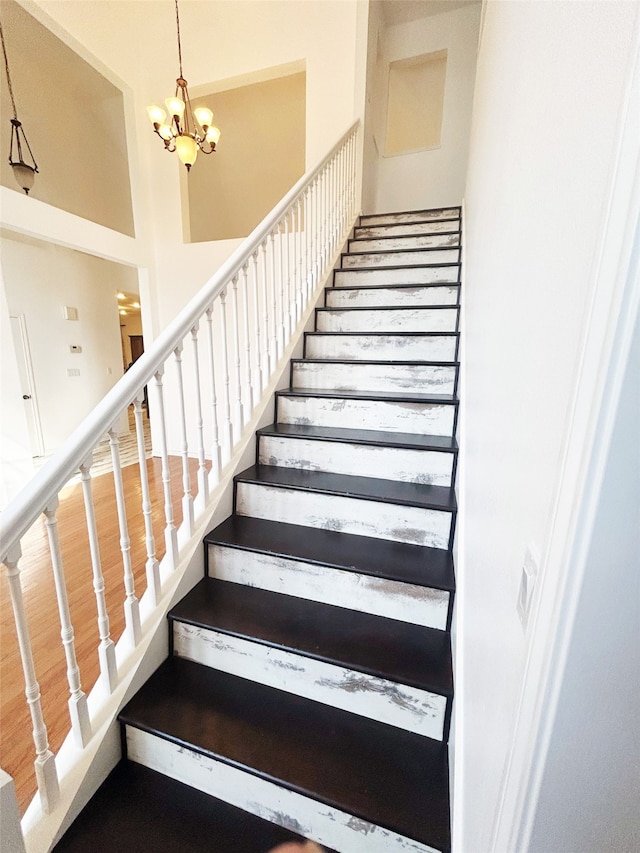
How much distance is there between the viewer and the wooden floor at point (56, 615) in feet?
4.01

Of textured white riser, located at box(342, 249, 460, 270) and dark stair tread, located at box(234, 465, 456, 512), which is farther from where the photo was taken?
textured white riser, located at box(342, 249, 460, 270)

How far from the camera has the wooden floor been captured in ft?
4.01

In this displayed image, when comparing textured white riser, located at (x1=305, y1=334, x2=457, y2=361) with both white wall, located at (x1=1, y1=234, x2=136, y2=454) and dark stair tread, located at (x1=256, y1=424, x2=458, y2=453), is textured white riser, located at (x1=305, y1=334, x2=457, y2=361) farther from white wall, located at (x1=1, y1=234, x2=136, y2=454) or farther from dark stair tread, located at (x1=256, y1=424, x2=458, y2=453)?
white wall, located at (x1=1, y1=234, x2=136, y2=454)

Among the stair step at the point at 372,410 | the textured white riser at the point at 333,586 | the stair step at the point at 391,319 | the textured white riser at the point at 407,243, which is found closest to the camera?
the textured white riser at the point at 333,586

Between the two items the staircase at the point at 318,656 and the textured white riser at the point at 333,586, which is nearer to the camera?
the staircase at the point at 318,656

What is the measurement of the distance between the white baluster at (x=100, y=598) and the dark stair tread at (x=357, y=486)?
67cm

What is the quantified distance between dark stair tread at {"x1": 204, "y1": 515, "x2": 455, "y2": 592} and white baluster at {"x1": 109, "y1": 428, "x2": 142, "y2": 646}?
0.35 meters

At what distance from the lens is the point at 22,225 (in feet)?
9.42

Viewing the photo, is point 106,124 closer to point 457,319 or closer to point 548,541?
point 457,319

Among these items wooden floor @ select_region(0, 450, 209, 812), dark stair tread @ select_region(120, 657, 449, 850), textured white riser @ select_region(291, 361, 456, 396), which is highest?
textured white riser @ select_region(291, 361, 456, 396)

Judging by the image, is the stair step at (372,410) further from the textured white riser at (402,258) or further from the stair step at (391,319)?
the textured white riser at (402,258)

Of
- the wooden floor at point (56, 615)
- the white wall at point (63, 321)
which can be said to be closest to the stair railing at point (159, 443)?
the wooden floor at point (56, 615)

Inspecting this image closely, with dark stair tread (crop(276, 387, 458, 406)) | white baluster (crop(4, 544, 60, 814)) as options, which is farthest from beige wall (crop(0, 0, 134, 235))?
white baluster (crop(4, 544, 60, 814))

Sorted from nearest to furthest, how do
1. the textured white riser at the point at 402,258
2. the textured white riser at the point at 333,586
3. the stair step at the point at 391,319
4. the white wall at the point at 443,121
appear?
1. the textured white riser at the point at 333,586
2. the stair step at the point at 391,319
3. the textured white riser at the point at 402,258
4. the white wall at the point at 443,121
